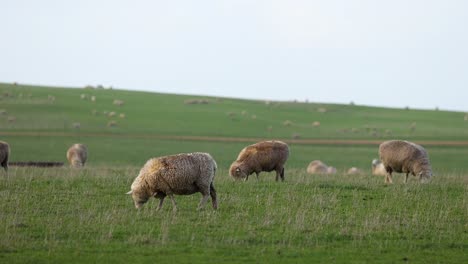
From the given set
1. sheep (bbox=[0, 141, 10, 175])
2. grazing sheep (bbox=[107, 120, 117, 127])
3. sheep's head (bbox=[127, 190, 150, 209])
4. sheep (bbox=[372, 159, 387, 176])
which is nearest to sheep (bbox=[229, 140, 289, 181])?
sheep's head (bbox=[127, 190, 150, 209])

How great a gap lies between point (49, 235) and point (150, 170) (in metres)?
3.53

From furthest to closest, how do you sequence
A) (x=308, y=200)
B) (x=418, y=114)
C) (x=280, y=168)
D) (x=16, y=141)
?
(x=418, y=114), (x=16, y=141), (x=280, y=168), (x=308, y=200)

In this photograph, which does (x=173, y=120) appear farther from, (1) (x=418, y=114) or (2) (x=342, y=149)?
(1) (x=418, y=114)

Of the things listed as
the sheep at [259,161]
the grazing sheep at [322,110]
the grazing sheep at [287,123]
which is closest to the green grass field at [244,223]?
the sheep at [259,161]

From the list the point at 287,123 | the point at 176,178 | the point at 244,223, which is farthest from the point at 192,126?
the point at 244,223

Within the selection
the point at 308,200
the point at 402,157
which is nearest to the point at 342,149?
the point at 402,157

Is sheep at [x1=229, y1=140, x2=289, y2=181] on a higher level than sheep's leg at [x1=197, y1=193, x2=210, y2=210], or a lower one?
higher

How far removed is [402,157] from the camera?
77.0 feet

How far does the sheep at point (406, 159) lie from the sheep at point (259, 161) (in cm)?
344

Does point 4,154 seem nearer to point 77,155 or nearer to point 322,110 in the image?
point 77,155

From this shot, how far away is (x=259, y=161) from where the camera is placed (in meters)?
22.7

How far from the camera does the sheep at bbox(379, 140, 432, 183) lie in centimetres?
2305

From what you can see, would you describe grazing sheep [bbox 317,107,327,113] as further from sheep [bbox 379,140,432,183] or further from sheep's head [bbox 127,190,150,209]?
sheep's head [bbox 127,190,150,209]

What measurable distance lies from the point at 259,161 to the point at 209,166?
6.47 m
